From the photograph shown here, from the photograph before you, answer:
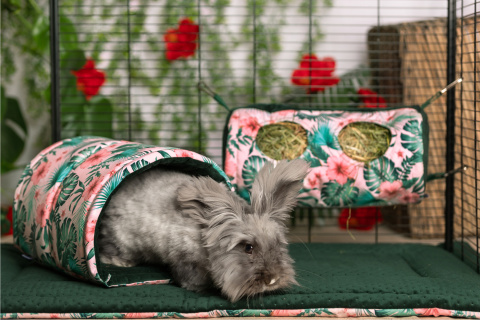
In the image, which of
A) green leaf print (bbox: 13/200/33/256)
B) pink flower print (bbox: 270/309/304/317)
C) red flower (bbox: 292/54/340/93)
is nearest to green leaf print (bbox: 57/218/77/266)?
green leaf print (bbox: 13/200/33/256)

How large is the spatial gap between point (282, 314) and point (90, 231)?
0.80m

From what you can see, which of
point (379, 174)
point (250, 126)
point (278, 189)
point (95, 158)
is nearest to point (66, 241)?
point (95, 158)

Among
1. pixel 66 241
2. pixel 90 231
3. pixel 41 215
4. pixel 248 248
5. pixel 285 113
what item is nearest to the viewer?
pixel 248 248

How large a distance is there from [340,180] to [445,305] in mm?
869

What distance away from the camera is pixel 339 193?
284cm

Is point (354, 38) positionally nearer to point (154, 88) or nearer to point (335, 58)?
point (335, 58)

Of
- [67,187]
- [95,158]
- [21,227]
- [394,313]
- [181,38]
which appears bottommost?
[394,313]

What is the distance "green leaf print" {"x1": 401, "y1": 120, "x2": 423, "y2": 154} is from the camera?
284cm

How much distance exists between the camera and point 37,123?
395 centimetres

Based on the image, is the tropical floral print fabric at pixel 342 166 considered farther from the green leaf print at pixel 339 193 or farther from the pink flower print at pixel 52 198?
the pink flower print at pixel 52 198

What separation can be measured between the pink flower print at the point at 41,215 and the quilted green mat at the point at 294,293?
0.23 meters

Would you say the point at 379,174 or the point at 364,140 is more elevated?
the point at 364,140

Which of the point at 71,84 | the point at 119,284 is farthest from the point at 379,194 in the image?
the point at 71,84

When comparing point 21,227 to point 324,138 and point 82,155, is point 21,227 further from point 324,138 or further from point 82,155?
point 324,138
